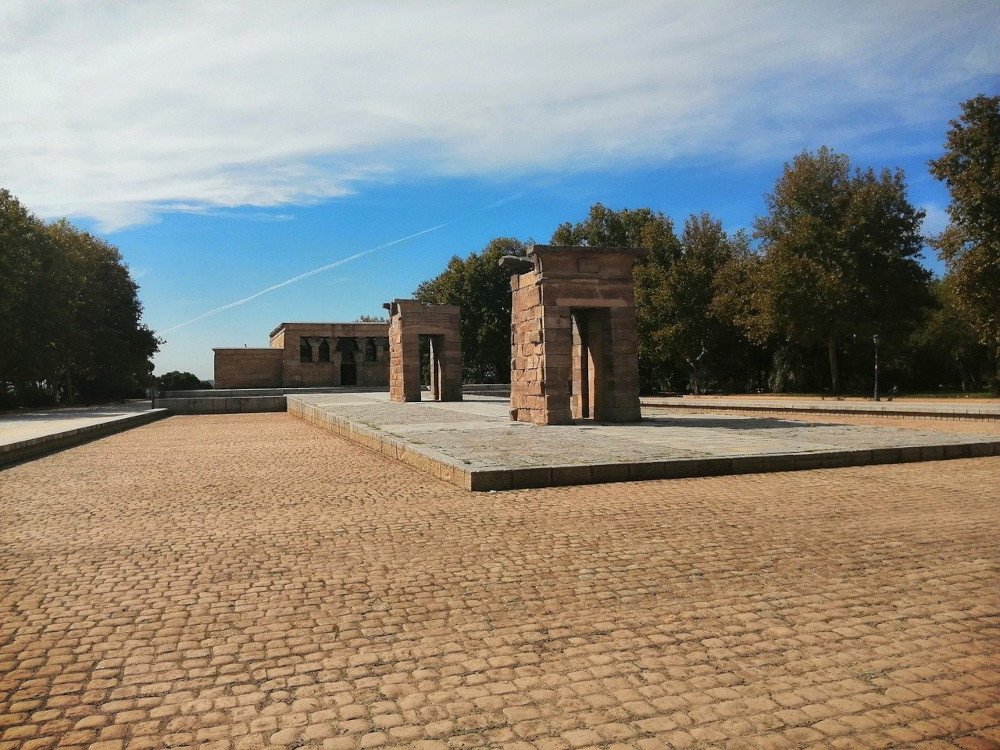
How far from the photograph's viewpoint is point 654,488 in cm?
818

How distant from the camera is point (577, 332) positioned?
17.7 meters

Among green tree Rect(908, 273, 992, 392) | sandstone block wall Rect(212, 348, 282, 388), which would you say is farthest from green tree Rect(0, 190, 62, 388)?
green tree Rect(908, 273, 992, 392)

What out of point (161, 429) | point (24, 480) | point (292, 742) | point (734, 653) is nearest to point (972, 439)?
point (734, 653)

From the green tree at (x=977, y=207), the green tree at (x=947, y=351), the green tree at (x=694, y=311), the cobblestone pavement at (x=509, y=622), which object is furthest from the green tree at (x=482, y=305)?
the cobblestone pavement at (x=509, y=622)

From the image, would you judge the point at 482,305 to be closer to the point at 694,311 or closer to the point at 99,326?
the point at 694,311

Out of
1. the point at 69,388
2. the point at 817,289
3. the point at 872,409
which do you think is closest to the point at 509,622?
the point at 872,409

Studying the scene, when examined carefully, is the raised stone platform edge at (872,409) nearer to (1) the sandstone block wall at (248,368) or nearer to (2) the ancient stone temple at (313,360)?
(2) the ancient stone temple at (313,360)

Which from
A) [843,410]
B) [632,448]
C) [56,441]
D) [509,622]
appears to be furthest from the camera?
[843,410]

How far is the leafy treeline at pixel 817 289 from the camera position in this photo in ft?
84.9

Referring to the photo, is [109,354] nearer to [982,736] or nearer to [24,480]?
[24,480]

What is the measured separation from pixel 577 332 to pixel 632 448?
7.45 meters

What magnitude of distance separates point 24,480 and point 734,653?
9812 mm

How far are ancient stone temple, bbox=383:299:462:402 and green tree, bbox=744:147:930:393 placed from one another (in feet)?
47.0

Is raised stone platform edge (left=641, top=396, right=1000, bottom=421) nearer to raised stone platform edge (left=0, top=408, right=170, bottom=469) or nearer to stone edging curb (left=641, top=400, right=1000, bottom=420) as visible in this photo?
stone edging curb (left=641, top=400, right=1000, bottom=420)
